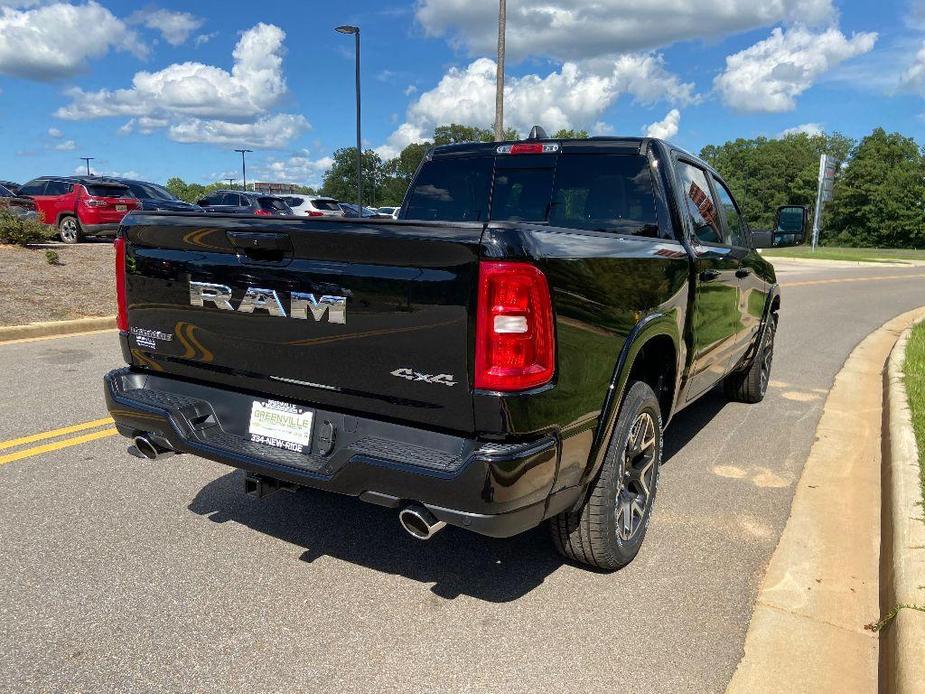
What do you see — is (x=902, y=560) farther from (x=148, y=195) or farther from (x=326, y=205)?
(x=326, y=205)

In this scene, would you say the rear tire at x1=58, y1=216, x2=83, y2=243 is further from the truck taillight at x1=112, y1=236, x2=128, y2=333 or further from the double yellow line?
the truck taillight at x1=112, y1=236, x2=128, y2=333

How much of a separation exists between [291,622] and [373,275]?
1391mm

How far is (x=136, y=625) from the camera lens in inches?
108

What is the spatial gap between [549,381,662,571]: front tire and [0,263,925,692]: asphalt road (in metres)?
0.15

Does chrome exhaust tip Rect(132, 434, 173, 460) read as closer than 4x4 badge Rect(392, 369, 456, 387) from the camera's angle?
No

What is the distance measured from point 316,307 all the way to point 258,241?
0.36 metres

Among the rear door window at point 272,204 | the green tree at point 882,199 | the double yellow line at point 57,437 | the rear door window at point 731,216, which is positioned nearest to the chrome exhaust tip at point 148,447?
the double yellow line at point 57,437

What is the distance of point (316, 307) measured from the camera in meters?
2.69

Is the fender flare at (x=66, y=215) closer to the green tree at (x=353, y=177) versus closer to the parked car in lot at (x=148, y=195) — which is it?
the parked car in lot at (x=148, y=195)

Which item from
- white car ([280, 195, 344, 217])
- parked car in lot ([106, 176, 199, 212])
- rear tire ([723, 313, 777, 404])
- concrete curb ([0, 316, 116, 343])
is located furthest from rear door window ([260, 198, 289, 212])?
rear tire ([723, 313, 777, 404])

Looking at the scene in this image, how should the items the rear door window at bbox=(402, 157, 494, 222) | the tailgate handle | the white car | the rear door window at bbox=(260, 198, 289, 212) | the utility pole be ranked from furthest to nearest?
1. the white car
2. the rear door window at bbox=(260, 198, 289, 212)
3. the utility pole
4. the rear door window at bbox=(402, 157, 494, 222)
5. the tailgate handle

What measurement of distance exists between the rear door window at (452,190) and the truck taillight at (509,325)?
6.64 ft

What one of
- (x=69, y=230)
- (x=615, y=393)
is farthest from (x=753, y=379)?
(x=69, y=230)

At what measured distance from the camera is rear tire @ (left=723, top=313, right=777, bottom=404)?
6285mm
